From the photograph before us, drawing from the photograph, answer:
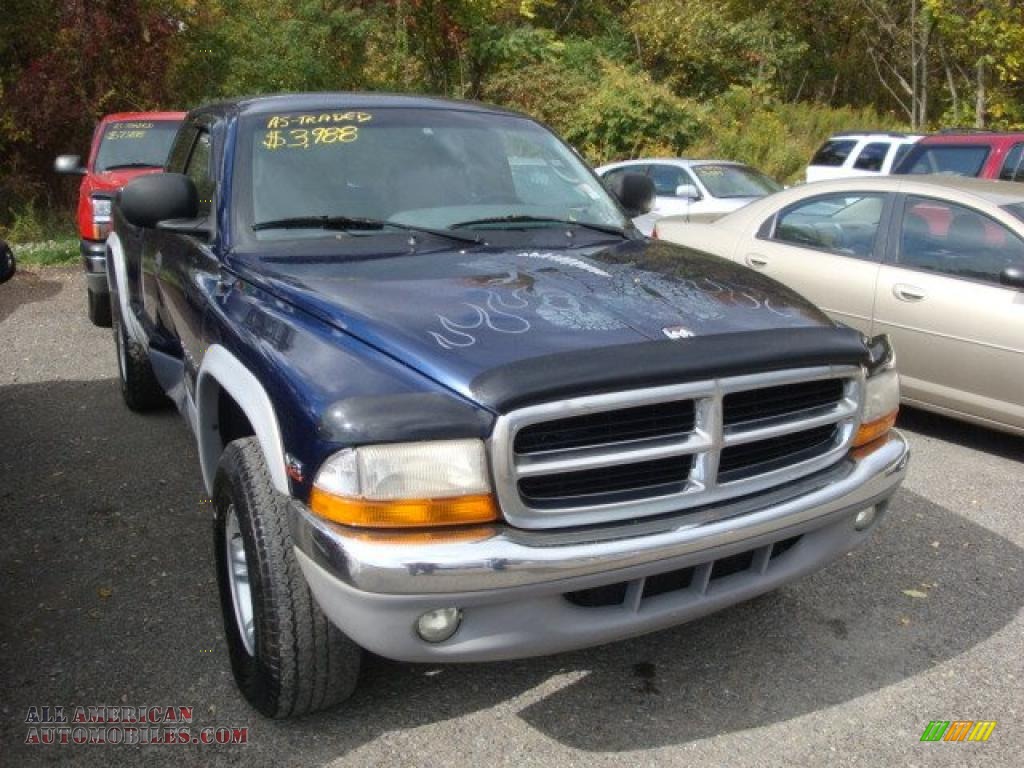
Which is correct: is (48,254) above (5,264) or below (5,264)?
below

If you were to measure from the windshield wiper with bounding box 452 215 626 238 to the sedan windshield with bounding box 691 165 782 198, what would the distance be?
29.5 feet

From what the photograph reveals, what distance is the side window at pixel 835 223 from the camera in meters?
5.85

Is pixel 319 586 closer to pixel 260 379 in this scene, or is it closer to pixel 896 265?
pixel 260 379

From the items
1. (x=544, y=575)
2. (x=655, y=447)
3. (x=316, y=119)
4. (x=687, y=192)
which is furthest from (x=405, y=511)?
(x=687, y=192)

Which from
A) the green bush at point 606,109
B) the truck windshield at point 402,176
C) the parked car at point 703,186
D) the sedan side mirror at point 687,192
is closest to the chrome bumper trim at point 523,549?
the truck windshield at point 402,176

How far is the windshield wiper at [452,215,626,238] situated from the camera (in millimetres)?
3557

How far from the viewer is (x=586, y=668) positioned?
10.3 ft

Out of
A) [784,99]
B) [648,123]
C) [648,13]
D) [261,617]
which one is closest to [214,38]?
[648,123]

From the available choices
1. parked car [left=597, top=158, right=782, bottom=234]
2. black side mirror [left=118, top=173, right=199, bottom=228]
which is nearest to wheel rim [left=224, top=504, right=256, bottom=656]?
black side mirror [left=118, top=173, right=199, bottom=228]

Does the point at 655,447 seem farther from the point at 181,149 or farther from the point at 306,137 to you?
the point at 181,149

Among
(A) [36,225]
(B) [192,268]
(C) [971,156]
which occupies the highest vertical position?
(B) [192,268]

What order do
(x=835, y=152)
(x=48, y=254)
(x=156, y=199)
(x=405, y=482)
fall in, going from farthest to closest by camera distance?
(x=835, y=152)
(x=48, y=254)
(x=156, y=199)
(x=405, y=482)

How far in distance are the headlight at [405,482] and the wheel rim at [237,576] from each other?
2.46 ft

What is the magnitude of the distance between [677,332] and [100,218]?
690 centimetres
